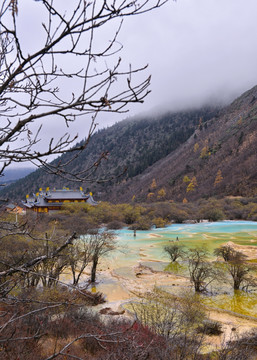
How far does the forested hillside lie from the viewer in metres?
132

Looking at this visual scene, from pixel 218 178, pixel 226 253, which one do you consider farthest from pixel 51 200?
pixel 218 178

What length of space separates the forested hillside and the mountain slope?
39.7ft

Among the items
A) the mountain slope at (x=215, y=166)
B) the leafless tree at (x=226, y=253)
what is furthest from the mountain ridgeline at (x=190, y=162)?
the leafless tree at (x=226, y=253)

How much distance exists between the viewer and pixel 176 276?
779 inches

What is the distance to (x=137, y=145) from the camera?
16362cm

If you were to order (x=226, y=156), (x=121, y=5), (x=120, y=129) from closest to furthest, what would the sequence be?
(x=121, y=5)
(x=226, y=156)
(x=120, y=129)

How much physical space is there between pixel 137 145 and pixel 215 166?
85126 mm

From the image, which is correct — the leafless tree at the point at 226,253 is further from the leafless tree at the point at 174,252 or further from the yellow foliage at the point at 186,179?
the yellow foliage at the point at 186,179

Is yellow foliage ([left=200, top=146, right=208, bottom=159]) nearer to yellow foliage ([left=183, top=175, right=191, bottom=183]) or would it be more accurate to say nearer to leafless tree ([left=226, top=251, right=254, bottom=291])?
yellow foliage ([left=183, top=175, right=191, bottom=183])

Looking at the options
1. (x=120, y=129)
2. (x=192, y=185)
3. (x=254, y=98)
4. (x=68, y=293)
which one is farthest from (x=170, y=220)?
(x=120, y=129)

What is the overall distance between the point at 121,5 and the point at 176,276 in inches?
792

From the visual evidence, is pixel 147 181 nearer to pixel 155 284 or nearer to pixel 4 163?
pixel 155 284

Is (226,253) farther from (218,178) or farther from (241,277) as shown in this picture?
(218,178)

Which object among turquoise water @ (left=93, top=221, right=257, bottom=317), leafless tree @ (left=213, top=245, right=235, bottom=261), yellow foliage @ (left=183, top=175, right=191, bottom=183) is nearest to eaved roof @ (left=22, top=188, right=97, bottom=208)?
turquoise water @ (left=93, top=221, right=257, bottom=317)
